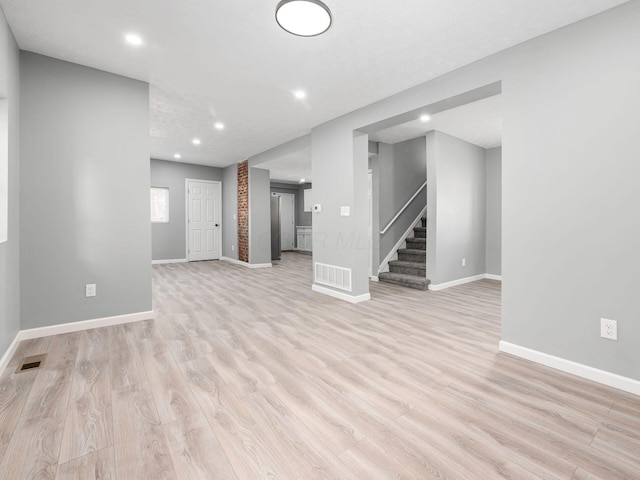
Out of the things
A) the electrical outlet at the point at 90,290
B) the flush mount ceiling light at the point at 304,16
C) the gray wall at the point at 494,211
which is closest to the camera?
the flush mount ceiling light at the point at 304,16

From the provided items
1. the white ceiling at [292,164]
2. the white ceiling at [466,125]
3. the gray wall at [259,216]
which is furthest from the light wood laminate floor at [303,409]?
the gray wall at [259,216]

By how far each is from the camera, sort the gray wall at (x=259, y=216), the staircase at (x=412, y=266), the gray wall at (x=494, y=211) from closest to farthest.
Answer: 1. the staircase at (x=412, y=266)
2. the gray wall at (x=494, y=211)
3. the gray wall at (x=259, y=216)

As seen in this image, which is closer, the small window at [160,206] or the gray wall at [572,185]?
the gray wall at [572,185]

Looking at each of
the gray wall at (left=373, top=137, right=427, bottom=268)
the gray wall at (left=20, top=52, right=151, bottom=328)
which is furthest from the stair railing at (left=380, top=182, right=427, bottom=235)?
the gray wall at (left=20, top=52, right=151, bottom=328)

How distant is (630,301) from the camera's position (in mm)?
1975

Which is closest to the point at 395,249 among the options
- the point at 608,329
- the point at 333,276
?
the point at 333,276

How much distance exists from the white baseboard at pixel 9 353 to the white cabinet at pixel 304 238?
350 inches

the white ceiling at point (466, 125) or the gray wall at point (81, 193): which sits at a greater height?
the white ceiling at point (466, 125)

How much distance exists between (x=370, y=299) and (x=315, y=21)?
3.33 m

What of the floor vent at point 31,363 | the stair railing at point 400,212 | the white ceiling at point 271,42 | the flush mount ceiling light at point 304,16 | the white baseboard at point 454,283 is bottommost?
the floor vent at point 31,363

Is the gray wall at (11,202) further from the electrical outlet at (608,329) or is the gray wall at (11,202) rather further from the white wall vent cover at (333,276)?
the electrical outlet at (608,329)

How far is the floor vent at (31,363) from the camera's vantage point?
7.23 feet

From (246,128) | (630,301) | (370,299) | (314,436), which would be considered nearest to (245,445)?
(314,436)

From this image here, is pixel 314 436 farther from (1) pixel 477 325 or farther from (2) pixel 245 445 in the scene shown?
(1) pixel 477 325
